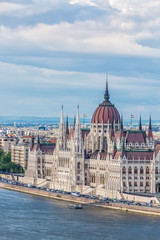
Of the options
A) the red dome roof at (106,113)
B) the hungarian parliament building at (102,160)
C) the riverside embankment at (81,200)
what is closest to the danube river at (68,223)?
the riverside embankment at (81,200)

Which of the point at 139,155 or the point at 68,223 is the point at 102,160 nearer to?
the point at 139,155

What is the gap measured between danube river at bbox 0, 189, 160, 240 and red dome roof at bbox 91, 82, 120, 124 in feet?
127

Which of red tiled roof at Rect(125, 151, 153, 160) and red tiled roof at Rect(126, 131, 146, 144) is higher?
red tiled roof at Rect(126, 131, 146, 144)

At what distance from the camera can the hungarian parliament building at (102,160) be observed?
165m

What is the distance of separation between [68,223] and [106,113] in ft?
199

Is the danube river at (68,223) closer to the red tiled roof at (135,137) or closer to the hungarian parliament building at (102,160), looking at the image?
the hungarian parliament building at (102,160)

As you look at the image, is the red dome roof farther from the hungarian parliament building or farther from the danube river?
the danube river

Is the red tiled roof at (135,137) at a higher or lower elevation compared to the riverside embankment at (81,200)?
higher

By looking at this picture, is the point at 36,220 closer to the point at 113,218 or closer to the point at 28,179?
→ the point at 113,218

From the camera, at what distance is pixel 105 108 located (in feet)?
640

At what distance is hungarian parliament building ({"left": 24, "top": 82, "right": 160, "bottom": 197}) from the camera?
540ft

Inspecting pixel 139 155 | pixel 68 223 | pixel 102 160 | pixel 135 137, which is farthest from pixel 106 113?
pixel 68 223

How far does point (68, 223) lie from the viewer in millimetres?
137625

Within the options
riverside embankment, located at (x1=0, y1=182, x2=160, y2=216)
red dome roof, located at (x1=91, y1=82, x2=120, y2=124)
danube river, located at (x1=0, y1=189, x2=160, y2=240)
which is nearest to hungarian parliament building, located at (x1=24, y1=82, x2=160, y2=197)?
red dome roof, located at (x1=91, y1=82, x2=120, y2=124)
